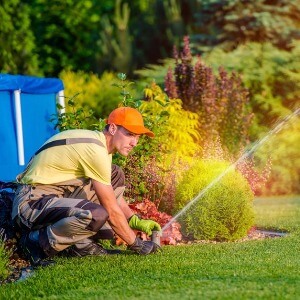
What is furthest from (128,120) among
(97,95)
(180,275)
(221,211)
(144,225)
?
(97,95)

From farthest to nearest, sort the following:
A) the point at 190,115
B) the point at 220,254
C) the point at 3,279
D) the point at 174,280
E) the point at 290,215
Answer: the point at 190,115, the point at 290,215, the point at 220,254, the point at 3,279, the point at 174,280

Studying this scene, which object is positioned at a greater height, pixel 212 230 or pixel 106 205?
pixel 106 205

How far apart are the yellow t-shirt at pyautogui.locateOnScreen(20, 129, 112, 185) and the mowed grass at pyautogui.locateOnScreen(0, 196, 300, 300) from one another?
743mm

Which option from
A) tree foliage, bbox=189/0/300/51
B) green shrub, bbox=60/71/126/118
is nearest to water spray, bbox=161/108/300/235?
green shrub, bbox=60/71/126/118

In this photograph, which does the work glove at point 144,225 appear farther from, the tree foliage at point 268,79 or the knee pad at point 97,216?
the tree foliage at point 268,79

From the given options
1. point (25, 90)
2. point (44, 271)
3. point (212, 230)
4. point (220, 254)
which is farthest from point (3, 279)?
point (25, 90)

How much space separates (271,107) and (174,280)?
10.2 metres

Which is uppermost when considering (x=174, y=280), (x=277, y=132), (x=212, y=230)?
(x=174, y=280)

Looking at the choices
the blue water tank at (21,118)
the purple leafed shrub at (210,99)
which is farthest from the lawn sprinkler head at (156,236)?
the purple leafed shrub at (210,99)

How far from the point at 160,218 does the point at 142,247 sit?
1579 mm

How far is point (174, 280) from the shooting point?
24.6 ft

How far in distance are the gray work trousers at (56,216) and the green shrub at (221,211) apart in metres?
1.59

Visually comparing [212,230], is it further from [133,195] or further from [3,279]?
[3,279]

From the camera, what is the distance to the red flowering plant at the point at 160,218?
32.4ft
